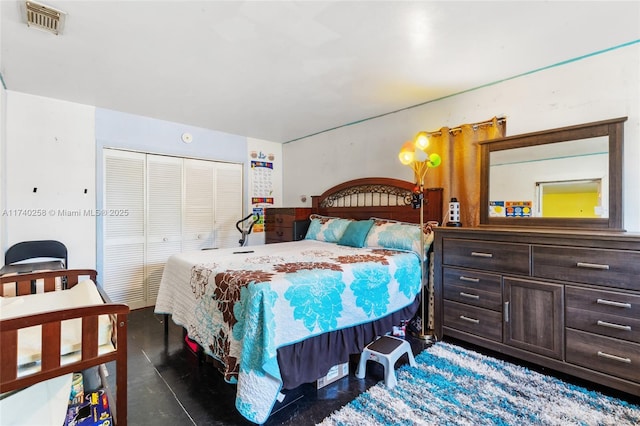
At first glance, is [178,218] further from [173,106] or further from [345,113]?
[345,113]

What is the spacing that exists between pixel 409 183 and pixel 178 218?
10.1 feet

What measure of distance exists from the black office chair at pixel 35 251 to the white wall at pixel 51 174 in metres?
0.11

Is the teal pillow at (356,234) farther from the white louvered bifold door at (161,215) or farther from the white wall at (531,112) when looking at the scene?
the white louvered bifold door at (161,215)

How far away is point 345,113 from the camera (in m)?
3.61

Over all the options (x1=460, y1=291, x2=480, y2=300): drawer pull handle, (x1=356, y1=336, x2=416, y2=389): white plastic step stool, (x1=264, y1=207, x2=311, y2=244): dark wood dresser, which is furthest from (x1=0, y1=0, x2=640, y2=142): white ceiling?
(x1=356, y1=336, x2=416, y2=389): white plastic step stool

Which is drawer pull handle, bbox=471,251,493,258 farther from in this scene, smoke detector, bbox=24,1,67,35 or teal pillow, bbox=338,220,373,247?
smoke detector, bbox=24,1,67,35

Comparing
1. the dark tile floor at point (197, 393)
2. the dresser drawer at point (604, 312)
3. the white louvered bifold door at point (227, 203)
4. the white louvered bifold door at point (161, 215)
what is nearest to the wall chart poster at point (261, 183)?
the white louvered bifold door at point (227, 203)

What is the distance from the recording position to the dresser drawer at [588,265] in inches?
66.8

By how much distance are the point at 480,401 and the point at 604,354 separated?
82cm

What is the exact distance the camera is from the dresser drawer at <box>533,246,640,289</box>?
5.57 ft

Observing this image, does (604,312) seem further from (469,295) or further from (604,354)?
(469,295)

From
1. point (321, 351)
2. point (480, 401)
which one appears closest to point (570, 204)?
point (480, 401)

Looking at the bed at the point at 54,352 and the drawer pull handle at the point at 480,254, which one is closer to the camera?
the bed at the point at 54,352

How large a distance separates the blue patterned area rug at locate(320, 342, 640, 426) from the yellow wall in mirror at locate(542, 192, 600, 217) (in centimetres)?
123
